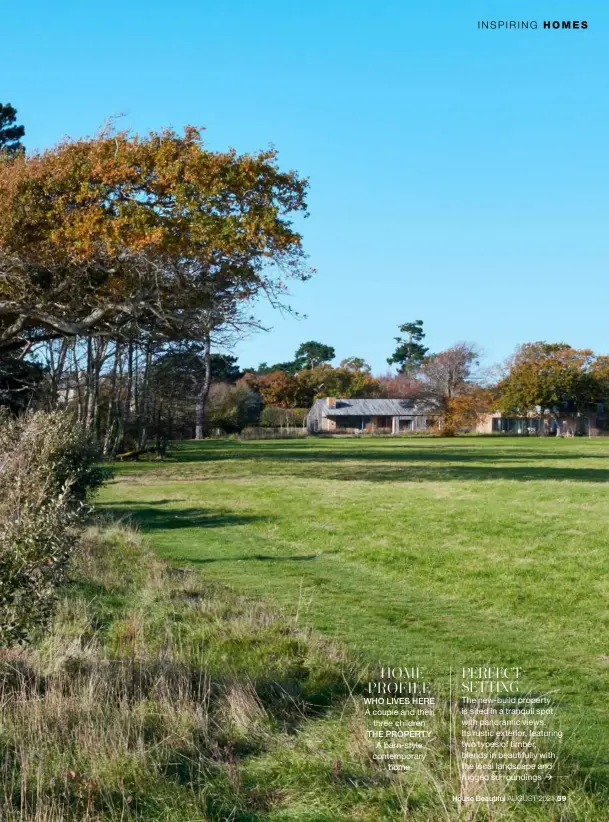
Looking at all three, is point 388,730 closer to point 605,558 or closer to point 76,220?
point 605,558

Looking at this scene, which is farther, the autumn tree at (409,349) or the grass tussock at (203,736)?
the autumn tree at (409,349)

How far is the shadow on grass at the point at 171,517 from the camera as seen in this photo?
1977 centimetres

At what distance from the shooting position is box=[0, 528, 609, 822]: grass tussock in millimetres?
5234

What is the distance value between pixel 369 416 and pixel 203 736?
10392 centimetres

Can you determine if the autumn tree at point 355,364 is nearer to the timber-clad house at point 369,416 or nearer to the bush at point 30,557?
the timber-clad house at point 369,416

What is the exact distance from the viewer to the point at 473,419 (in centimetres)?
9888

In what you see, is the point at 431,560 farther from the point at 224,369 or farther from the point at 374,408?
the point at 374,408

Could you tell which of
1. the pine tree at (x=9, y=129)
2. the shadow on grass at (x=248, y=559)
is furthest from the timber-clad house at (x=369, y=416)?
the shadow on grass at (x=248, y=559)

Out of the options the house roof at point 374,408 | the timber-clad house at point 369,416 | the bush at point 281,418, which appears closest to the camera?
the bush at point 281,418

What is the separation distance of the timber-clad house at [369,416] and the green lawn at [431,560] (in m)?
75.3

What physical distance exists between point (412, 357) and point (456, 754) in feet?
474

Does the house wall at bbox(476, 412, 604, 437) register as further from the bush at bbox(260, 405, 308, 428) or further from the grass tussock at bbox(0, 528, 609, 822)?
the grass tussock at bbox(0, 528, 609, 822)

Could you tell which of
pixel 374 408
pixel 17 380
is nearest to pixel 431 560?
pixel 17 380

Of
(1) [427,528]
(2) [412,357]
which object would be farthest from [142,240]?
(2) [412,357]
